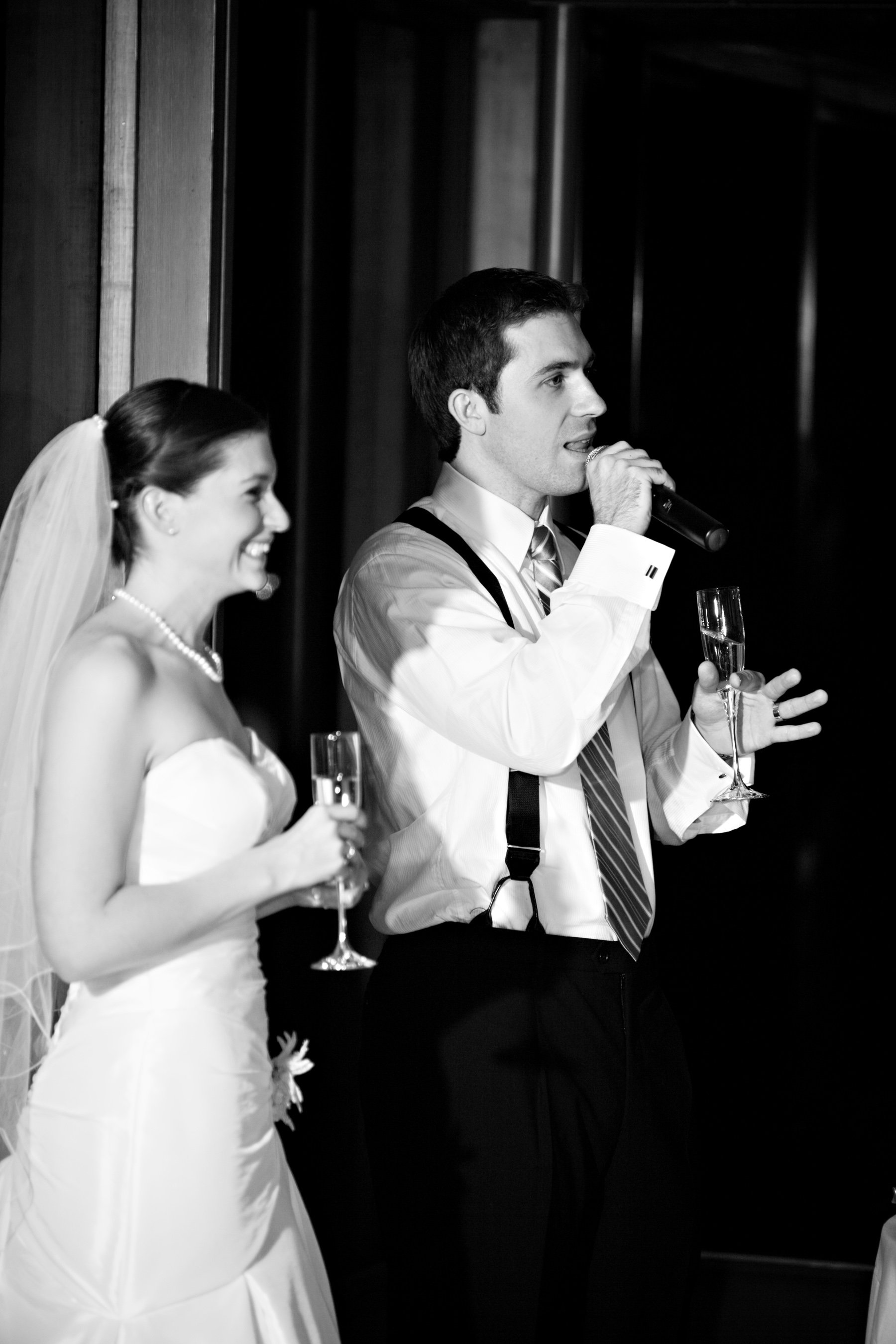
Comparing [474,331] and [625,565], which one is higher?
[474,331]

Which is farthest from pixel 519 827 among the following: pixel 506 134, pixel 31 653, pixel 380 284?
pixel 506 134

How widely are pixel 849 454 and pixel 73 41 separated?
1.82 meters

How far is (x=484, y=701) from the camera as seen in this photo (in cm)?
201

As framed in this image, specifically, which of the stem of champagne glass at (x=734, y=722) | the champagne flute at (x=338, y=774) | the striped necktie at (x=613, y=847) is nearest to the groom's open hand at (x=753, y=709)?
the stem of champagne glass at (x=734, y=722)

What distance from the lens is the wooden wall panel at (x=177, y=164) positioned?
7.50 ft

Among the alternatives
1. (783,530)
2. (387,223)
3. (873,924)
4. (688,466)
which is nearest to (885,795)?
(873,924)

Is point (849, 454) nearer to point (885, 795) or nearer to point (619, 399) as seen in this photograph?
point (619, 399)

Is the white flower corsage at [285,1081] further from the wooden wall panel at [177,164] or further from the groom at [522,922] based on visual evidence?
the wooden wall panel at [177,164]

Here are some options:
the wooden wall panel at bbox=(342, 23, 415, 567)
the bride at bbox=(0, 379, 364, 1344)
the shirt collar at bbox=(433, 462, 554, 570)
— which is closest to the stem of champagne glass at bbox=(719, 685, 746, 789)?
the shirt collar at bbox=(433, 462, 554, 570)

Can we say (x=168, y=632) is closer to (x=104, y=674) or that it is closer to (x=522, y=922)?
(x=104, y=674)

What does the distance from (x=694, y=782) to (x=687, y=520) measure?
514 millimetres

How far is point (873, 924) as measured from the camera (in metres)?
3.26

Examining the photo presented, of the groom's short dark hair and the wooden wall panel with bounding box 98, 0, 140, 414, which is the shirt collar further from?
the wooden wall panel with bounding box 98, 0, 140, 414

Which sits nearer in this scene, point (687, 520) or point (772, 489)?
point (687, 520)
